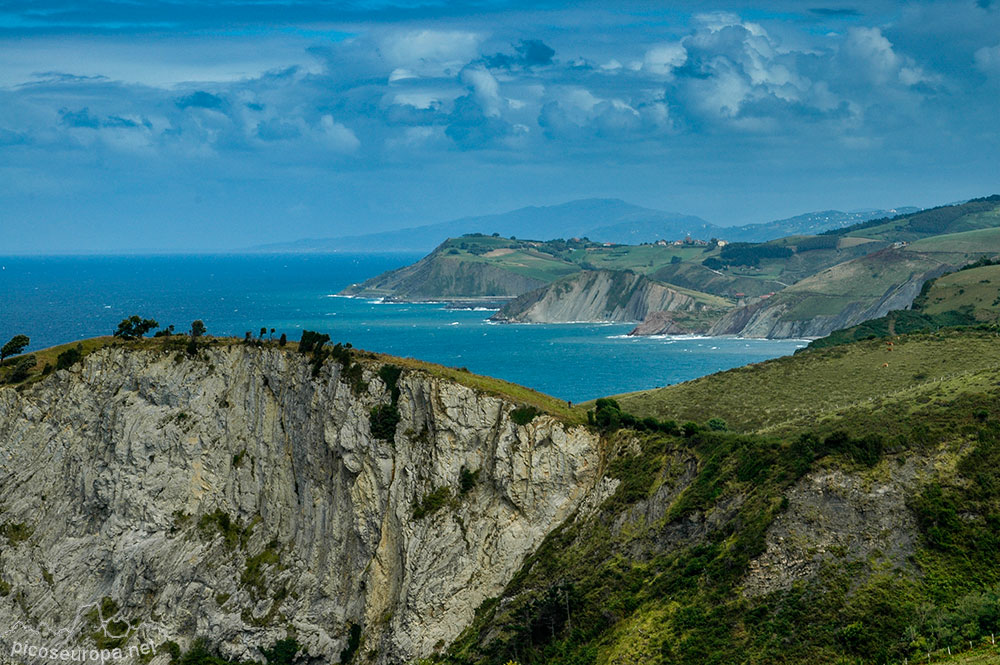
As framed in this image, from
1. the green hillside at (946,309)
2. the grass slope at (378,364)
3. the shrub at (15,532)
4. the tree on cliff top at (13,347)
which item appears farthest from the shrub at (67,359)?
the green hillside at (946,309)

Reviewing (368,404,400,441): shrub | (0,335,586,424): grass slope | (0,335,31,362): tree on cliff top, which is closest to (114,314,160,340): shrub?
(0,335,586,424): grass slope

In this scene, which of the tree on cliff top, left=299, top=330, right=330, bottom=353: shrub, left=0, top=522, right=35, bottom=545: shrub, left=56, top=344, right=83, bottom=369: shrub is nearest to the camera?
left=0, top=522, right=35, bottom=545: shrub

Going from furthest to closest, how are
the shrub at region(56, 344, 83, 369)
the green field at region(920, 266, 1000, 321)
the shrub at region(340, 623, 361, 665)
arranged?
the green field at region(920, 266, 1000, 321) < the shrub at region(56, 344, 83, 369) < the shrub at region(340, 623, 361, 665)

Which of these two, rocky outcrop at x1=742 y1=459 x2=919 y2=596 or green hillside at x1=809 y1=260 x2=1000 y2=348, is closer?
rocky outcrop at x1=742 y1=459 x2=919 y2=596

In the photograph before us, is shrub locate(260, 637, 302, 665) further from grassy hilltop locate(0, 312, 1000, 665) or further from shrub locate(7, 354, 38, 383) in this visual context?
shrub locate(7, 354, 38, 383)

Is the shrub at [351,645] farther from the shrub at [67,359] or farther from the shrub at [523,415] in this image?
the shrub at [67,359]

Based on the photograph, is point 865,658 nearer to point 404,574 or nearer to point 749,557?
point 749,557

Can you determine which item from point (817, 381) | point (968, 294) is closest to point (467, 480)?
point (817, 381)
